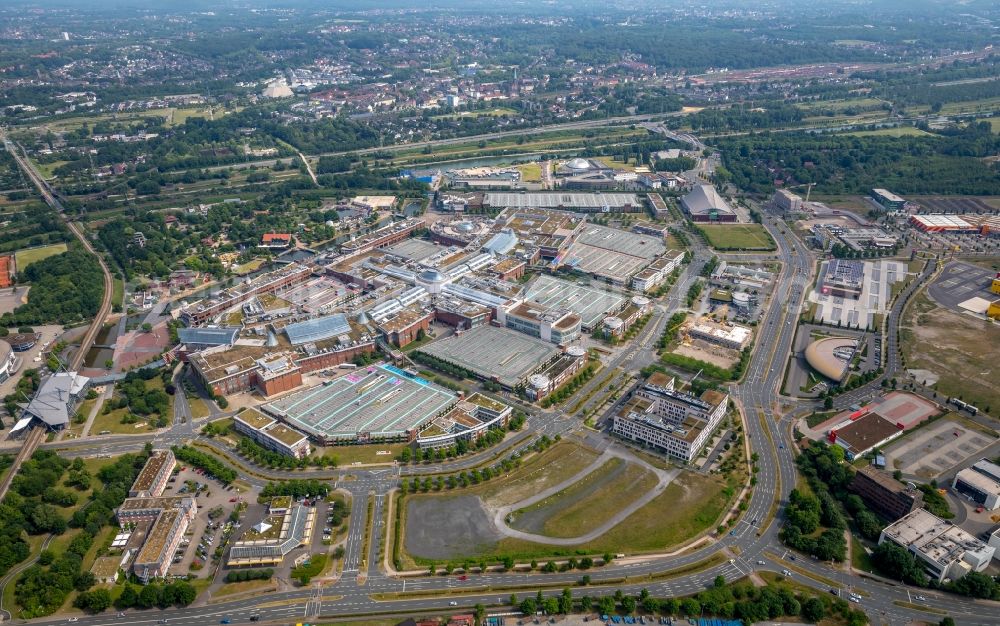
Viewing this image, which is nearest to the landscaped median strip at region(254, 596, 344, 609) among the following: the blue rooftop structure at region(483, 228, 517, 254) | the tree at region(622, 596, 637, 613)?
the tree at region(622, 596, 637, 613)

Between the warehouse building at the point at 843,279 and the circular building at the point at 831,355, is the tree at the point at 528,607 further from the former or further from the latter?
the warehouse building at the point at 843,279

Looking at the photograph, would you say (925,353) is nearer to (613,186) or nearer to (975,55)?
(613,186)

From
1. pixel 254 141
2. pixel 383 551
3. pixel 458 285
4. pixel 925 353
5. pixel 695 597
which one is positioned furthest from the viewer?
pixel 254 141

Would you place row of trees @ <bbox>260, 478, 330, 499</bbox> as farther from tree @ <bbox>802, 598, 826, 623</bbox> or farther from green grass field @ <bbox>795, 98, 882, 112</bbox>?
green grass field @ <bbox>795, 98, 882, 112</bbox>

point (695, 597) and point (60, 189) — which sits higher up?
point (695, 597)

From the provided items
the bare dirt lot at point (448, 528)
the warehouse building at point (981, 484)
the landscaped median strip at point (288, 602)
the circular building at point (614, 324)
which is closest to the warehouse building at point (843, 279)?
the circular building at point (614, 324)

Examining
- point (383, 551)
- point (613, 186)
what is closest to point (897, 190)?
point (613, 186)

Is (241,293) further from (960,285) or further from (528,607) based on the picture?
(960,285)
